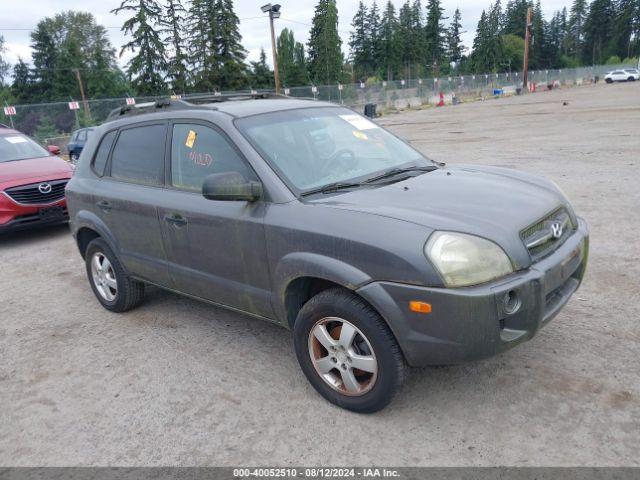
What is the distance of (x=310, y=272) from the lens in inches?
121

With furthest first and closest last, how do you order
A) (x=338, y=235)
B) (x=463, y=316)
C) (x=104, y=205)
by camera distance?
(x=104, y=205)
(x=338, y=235)
(x=463, y=316)

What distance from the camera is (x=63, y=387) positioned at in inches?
146

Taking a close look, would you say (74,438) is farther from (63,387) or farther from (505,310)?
(505,310)

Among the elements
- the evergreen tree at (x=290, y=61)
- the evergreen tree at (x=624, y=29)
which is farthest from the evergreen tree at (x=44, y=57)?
the evergreen tree at (x=624, y=29)

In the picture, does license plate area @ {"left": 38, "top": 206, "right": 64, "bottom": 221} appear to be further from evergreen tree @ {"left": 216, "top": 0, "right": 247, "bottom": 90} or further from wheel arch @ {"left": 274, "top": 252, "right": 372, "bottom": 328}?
evergreen tree @ {"left": 216, "top": 0, "right": 247, "bottom": 90}

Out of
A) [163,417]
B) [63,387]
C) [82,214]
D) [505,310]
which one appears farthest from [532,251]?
[82,214]

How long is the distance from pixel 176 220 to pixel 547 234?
251 centimetres

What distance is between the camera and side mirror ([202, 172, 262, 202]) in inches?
127

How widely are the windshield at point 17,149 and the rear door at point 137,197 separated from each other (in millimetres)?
5099

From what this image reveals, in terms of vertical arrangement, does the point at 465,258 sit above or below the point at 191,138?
below

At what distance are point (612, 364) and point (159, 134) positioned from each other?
3.60 metres

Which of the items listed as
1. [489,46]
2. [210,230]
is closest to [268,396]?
[210,230]

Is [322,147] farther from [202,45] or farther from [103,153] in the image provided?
[202,45]

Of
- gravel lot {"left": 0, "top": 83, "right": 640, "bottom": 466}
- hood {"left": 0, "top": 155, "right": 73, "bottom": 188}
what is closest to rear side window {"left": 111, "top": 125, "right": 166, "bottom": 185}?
gravel lot {"left": 0, "top": 83, "right": 640, "bottom": 466}
